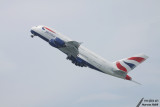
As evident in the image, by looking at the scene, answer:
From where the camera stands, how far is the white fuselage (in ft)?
228

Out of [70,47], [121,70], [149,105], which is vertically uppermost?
[70,47]

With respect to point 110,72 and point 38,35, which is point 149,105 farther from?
point 38,35

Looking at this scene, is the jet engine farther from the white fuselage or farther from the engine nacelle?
the engine nacelle

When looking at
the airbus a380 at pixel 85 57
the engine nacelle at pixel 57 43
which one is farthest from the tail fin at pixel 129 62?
the engine nacelle at pixel 57 43

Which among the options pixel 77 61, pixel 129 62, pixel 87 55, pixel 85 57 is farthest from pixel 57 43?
pixel 129 62

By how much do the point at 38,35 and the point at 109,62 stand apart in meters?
17.5

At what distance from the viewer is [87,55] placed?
70.8 m

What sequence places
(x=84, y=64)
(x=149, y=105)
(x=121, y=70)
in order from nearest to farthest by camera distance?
(x=149, y=105), (x=121, y=70), (x=84, y=64)

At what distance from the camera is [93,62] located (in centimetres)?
7006

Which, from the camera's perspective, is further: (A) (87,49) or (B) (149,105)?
(A) (87,49)

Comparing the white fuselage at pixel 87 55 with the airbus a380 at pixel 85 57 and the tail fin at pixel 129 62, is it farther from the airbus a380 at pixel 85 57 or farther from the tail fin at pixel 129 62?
the tail fin at pixel 129 62

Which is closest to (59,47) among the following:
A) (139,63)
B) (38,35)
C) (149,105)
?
(38,35)

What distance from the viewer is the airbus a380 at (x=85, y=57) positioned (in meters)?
69.6

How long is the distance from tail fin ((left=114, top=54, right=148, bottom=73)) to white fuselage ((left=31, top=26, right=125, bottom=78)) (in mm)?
2180
